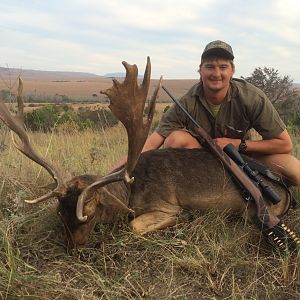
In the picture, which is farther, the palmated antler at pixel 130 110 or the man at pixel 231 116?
the man at pixel 231 116

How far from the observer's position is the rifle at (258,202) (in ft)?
13.8

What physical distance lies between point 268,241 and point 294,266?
19.8 inches

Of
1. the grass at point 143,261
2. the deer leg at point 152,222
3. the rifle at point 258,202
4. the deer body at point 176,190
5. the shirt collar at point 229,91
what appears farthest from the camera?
the shirt collar at point 229,91

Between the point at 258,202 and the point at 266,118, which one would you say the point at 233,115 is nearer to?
the point at 266,118

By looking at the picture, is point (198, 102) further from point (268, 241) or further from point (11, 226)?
point (11, 226)

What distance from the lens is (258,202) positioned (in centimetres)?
461

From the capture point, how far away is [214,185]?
5000 mm

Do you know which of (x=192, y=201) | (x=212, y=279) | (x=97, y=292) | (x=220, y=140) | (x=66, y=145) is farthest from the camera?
(x=66, y=145)

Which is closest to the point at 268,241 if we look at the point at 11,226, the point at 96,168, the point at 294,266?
the point at 294,266

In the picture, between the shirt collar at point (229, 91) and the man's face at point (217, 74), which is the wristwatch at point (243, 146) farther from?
the man's face at point (217, 74)

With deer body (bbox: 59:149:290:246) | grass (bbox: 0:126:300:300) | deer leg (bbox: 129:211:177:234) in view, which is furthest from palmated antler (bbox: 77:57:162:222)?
deer leg (bbox: 129:211:177:234)

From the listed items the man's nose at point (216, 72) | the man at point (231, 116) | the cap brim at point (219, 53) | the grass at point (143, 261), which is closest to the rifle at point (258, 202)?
the grass at point (143, 261)

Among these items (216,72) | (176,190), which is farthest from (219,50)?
(176,190)

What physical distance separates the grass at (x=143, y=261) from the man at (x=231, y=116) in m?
0.88
